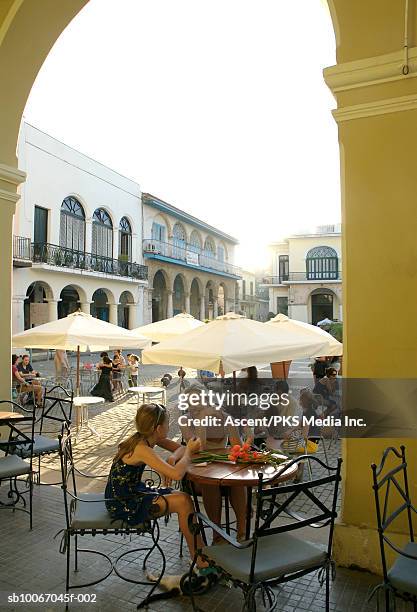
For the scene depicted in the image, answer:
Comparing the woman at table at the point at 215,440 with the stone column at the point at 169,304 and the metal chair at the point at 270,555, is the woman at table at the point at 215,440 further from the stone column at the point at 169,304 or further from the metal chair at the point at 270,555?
Answer: the stone column at the point at 169,304

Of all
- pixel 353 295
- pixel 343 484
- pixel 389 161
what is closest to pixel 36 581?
pixel 343 484

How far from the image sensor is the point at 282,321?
9.34 m

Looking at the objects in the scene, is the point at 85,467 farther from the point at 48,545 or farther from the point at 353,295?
the point at 353,295

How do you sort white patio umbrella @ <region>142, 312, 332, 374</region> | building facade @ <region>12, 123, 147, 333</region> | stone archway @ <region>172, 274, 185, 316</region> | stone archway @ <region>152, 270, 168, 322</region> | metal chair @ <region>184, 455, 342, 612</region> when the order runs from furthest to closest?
stone archway @ <region>172, 274, 185, 316</region> → stone archway @ <region>152, 270, 168, 322</region> → building facade @ <region>12, 123, 147, 333</region> → white patio umbrella @ <region>142, 312, 332, 374</region> → metal chair @ <region>184, 455, 342, 612</region>

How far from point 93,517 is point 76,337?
524cm

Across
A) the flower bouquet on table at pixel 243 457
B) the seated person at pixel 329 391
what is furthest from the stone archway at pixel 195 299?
the flower bouquet on table at pixel 243 457

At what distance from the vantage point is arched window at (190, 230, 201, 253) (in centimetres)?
3806

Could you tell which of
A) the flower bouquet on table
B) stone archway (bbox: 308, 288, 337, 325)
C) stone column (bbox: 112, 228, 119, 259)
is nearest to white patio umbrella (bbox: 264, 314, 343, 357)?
the flower bouquet on table

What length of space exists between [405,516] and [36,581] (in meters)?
2.72

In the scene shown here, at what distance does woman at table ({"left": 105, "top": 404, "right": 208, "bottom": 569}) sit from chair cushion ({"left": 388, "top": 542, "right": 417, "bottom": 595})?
1370 millimetres

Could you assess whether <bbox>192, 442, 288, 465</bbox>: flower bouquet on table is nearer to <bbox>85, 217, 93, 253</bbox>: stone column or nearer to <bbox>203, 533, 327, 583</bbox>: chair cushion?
<bbox>203, 533, 327, 583</bbox>: chair cushion

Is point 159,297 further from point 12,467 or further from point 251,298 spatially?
point 12,467

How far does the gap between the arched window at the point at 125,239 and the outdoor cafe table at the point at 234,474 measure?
85.3ft

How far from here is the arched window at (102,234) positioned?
26891 mm
